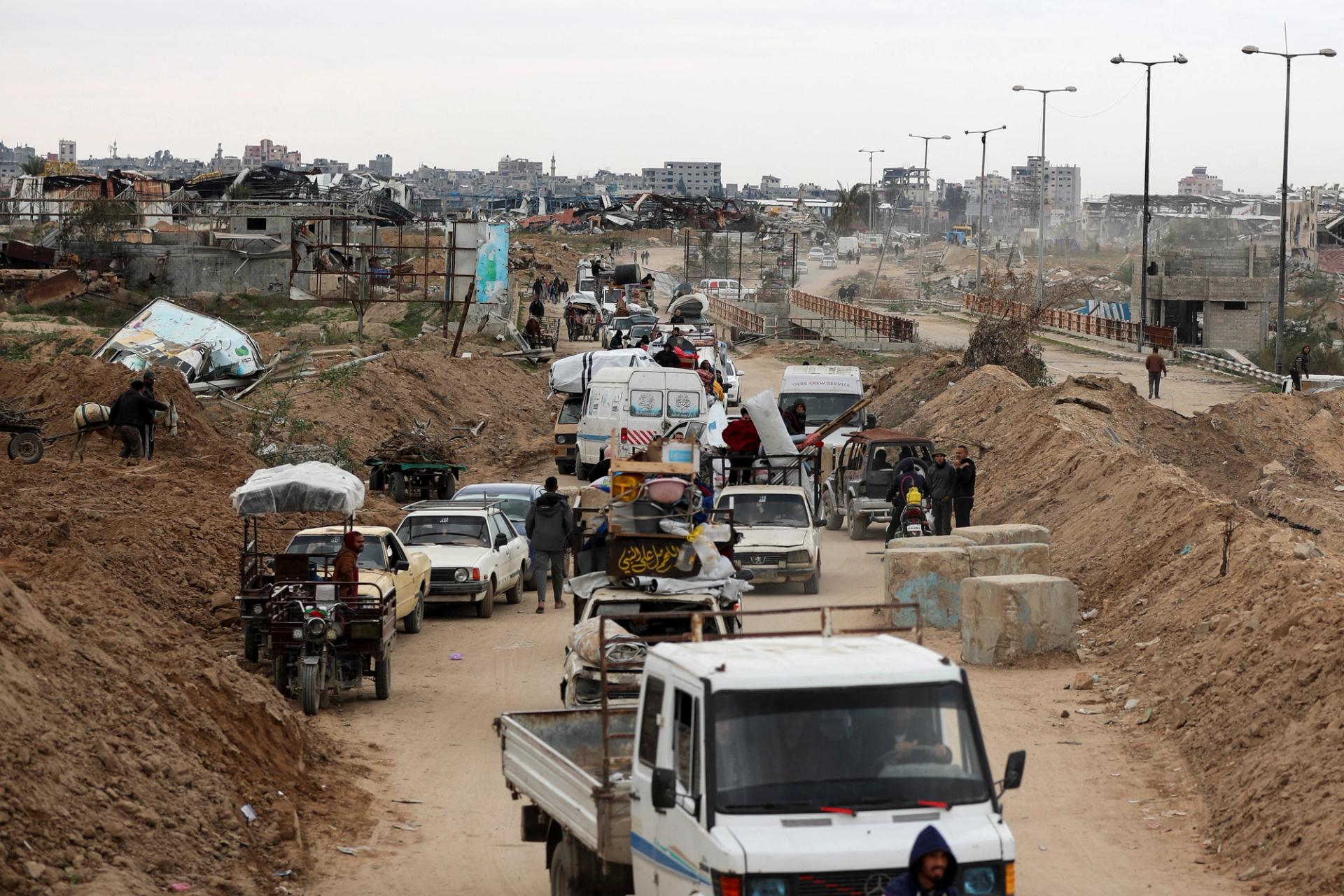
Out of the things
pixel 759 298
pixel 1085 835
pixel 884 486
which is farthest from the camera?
pixel 759 298

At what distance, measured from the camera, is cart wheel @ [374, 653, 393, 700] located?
15.8 m

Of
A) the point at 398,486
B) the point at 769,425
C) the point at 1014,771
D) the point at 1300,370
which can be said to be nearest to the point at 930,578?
the point at 769,425

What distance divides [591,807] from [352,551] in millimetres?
8172

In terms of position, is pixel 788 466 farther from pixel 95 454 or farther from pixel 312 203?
pixel 312 203

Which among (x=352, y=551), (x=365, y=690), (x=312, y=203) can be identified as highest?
(x=312, y=203)

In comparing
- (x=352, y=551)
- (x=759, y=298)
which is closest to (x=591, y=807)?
(x=352, y=551)

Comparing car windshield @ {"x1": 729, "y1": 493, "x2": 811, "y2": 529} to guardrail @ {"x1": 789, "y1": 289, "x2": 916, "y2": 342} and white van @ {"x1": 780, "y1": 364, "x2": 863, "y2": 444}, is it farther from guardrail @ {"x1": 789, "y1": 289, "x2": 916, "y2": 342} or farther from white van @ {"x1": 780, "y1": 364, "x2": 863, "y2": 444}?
guardrail @ {"x1": 789, "y1": 289, "x2": 916, "y2": 342}

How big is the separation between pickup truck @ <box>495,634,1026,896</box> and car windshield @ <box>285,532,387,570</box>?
33.8 ft

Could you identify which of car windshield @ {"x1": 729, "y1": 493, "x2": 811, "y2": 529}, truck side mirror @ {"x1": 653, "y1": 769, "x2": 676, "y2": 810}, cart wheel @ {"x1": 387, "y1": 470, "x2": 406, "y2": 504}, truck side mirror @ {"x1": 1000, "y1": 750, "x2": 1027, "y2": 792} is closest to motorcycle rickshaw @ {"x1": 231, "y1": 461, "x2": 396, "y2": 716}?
car windshield @ {"x1": 729, "y1": 493, "x2": 811, "y2": 529}

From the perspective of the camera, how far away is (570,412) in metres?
34.8

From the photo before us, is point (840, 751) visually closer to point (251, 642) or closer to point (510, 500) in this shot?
point (251, 642)

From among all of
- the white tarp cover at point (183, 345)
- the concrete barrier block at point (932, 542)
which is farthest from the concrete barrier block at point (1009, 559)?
the white tarp cover at point (183, 345)

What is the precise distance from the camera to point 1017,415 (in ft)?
113

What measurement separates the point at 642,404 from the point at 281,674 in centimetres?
1598
